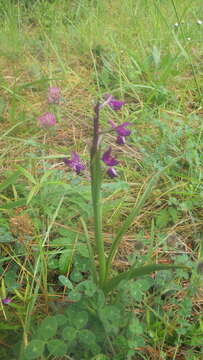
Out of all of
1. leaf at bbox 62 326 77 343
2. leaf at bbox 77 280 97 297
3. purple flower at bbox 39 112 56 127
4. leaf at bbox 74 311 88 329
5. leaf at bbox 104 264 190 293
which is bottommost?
leaf at bbox 62 326 77 343

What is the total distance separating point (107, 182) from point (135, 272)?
0.66 meters

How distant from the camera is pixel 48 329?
3.03 ft

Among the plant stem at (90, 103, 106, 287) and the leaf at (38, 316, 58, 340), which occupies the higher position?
the plant stem at (90, 103, 106, 287)

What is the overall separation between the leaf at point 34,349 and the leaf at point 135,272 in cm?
22

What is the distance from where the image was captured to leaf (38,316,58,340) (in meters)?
0.92

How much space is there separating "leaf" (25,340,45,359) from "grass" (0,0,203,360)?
0.03m

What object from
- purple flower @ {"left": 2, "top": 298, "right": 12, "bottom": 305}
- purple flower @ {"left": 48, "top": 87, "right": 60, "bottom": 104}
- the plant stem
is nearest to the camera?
the plant stem

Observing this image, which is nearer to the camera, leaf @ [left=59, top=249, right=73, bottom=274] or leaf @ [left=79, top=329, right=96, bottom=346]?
leaf @ [left=79, top=329, right=96, bottom=346]

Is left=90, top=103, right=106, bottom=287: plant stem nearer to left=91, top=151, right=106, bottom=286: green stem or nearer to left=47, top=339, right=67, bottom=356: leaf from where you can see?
left=91, top=151, right=106, bottom=286: green stem

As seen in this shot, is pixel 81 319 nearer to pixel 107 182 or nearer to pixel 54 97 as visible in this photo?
pixel 107 182

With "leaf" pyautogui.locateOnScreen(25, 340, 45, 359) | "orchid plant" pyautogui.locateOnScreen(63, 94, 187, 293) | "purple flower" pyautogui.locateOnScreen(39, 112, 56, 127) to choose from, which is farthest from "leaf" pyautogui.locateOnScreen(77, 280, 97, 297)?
"purple flower" pyautogui.locateOnScreen(39, 112, 56, 127)

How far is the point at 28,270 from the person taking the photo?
1214 millimetres

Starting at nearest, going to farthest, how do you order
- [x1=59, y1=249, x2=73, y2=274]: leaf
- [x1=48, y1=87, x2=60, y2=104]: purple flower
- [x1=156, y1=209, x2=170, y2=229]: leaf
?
1. [x1=59, y1=249, x2=73, y2=274]: leaf
2. [x1=156, y1=209, x2=170, y2=229]: leaf
3. [x1=48, y1=87, x2=60, y2=104]: purple flower

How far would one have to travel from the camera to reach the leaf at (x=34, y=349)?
2.90 ft
